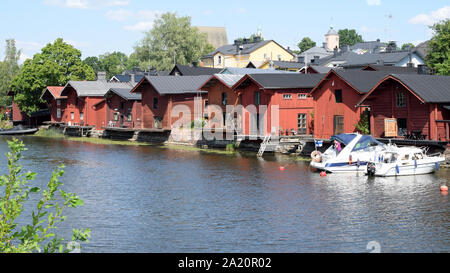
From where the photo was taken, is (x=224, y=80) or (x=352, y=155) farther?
(x=224, y=80)

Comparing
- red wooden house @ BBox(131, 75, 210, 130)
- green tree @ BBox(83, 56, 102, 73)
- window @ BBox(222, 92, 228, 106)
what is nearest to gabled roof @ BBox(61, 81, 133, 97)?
red wooden house @ BBox(131, 75, 210, 130)

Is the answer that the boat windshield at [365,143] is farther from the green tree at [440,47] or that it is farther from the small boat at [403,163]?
the green tree at [440,47]

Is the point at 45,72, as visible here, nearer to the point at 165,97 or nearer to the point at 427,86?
the point at 165,97

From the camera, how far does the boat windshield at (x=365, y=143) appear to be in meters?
40.2

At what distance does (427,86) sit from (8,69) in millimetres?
90019

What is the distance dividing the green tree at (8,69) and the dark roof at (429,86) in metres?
85.9

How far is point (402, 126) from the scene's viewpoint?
145 ft

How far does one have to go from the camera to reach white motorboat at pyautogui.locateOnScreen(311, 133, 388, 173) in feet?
130

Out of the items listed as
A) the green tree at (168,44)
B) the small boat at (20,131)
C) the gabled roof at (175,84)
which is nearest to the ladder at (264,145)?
the gabled roof at (175,84)

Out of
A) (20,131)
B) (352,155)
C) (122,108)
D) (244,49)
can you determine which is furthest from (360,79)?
(244,49)

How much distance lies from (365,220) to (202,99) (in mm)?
42716

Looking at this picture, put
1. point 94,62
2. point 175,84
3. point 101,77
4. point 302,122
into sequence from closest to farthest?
1. point 302,122
2. point 175,84
3. point 101,77
4. point 94,62

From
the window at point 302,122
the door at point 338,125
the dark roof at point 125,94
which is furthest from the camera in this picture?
the dark roof at point 125,94

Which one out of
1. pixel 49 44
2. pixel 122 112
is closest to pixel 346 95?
pixel 122 112
